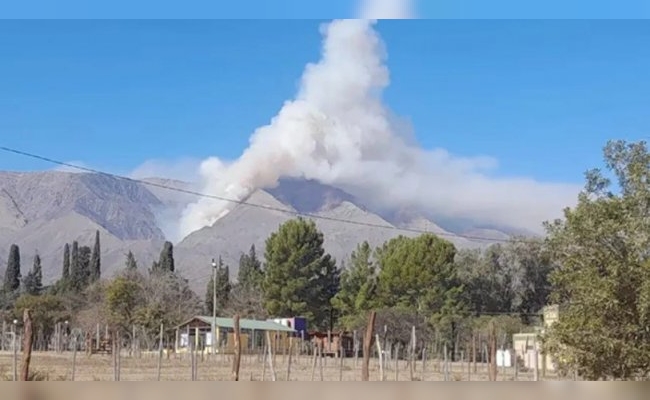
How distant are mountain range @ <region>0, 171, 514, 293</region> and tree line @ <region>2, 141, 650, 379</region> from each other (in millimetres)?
177

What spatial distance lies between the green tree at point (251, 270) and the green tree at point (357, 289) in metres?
0.89

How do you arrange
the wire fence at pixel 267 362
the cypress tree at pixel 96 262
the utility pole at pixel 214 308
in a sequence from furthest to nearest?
the cypress tree at pixel 96 262
the utility pole at pixel 214 308
the wire fence at pixel 267 362

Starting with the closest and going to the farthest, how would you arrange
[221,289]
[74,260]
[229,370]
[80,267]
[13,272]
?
[229,370], [221,289], [13,272], [74,260], [80,267]

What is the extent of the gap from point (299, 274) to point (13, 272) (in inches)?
155

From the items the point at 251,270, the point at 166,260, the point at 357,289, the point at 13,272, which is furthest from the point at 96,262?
the point at 357,289

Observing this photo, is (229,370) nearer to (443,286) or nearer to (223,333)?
(223,333)

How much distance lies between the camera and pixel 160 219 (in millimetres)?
8344

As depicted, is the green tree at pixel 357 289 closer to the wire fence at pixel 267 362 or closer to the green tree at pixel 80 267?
the wire fence at pixel 267 362

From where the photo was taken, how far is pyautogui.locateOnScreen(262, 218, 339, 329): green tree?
9086 mm

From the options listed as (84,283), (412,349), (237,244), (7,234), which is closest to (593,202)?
(412,349)

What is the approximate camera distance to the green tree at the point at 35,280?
11.5 meters

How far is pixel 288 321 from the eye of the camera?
370 inches

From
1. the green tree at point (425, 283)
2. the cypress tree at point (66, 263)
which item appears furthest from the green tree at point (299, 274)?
the cypress tree at point (66, 263)

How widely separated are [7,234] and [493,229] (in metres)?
4.93
